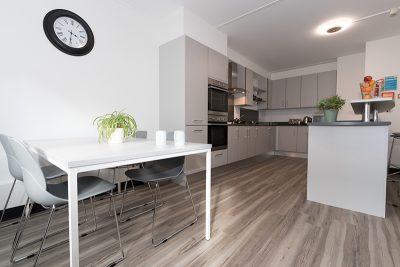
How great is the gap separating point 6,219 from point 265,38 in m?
4.45

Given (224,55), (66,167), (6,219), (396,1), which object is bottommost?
(6,219)

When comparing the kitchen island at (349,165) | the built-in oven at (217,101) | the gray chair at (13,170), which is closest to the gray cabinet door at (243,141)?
the built-in oven at (217,101)

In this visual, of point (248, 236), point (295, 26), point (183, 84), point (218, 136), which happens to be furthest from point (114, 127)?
point (295, 26)

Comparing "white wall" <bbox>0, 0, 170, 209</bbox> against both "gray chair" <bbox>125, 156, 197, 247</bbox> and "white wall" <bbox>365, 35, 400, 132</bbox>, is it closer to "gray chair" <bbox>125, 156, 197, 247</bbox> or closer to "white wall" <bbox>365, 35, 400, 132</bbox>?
"gray chair" <bbox>125, 156, 197, 247</bbox>

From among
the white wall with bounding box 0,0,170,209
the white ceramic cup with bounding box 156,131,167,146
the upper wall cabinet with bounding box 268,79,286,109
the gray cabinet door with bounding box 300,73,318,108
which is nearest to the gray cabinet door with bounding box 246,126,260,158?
the upper wall cabinet with bounding box 268,79,286,109

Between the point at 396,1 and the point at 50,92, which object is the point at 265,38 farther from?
the point at 50,92

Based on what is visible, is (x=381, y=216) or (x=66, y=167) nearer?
(x=66, y=167)

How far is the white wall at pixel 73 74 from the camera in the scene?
174cm

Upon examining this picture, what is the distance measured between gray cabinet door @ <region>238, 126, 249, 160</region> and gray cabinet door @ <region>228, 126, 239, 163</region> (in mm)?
123

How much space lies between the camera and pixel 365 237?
1.43 metres

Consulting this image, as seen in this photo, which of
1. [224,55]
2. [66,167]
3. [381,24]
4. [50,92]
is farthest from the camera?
[224,55]

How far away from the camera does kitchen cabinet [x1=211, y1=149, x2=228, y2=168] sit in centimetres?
317

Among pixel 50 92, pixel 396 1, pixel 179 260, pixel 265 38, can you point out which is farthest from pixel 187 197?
pixel 396 1

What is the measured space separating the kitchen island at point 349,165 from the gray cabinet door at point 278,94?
3.62m
